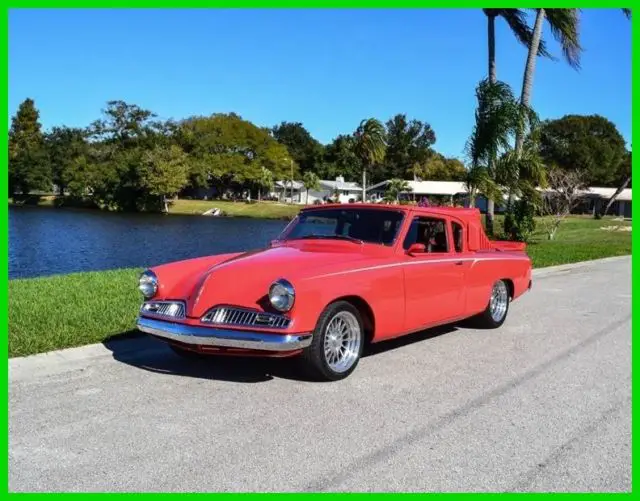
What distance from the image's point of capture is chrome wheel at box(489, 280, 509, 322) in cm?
809

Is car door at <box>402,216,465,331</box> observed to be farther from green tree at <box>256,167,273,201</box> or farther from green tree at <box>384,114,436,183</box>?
green tree at <box>384,114,436,183</box>

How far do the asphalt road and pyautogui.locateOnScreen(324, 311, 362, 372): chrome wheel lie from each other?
19 cm

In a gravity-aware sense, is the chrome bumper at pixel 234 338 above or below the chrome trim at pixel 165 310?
below

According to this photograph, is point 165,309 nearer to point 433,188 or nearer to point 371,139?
point 371,139

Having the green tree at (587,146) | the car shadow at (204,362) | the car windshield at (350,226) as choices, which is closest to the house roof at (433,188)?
the green tree at (587,146)

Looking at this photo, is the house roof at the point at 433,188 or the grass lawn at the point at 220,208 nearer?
the grass lawn at the point at 220,208

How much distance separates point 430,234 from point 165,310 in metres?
3.05

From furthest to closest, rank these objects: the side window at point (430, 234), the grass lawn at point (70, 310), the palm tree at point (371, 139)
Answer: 1. the palm tree at point (371, 139)
2. the side window at point (430, 234)
3. the grass lawn at point (70, 310)

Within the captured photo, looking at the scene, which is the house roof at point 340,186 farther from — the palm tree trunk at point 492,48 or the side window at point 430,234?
the side window at point 430,234

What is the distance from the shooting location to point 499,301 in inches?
323

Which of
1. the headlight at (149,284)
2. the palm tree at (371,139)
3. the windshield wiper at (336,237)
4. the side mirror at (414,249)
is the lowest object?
the headlight at (149,284)

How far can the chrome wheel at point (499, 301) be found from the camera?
8.09 m

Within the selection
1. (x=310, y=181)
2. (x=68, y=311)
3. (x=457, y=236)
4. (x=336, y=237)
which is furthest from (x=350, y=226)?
(x=310, y=181)

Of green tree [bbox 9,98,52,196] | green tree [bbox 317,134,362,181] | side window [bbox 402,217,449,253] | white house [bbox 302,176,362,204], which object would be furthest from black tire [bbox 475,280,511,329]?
green tree [bbox 317,134,362,181]
